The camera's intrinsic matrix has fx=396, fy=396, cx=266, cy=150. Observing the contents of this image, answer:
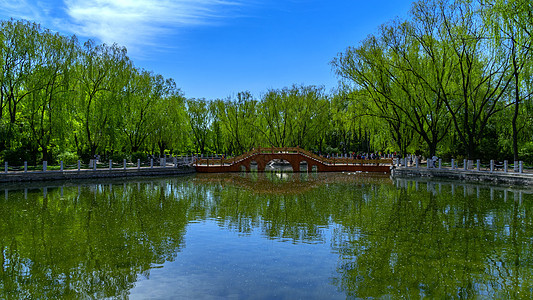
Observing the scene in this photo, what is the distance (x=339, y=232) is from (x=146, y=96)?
32626 millimetres

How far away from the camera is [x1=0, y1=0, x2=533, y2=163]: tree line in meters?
26.8

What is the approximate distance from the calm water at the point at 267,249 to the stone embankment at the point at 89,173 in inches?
332

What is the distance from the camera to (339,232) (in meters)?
11.9

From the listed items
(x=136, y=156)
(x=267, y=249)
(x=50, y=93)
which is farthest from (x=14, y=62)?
(x=267, y=249)

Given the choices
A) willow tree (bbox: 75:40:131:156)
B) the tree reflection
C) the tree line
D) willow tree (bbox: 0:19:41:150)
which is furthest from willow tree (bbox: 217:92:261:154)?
the tree reflection

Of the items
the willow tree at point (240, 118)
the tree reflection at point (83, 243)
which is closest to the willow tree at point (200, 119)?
the willow tree at point (240, 118)

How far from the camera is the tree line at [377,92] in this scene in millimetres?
26828

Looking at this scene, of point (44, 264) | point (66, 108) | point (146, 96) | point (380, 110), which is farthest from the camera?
point (146, 96)

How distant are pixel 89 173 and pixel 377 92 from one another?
24450 mm

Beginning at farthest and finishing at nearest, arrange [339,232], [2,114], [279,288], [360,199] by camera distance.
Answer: [2,114]
[360,199]
[339,232]
[279,288]

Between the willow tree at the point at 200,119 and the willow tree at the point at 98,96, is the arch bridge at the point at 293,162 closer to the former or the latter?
the willow tree at the point at 98,96

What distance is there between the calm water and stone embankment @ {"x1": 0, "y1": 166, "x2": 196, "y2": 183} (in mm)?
8437

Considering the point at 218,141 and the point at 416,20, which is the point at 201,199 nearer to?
the point at 416,20

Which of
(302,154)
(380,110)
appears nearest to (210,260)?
(380,110)
